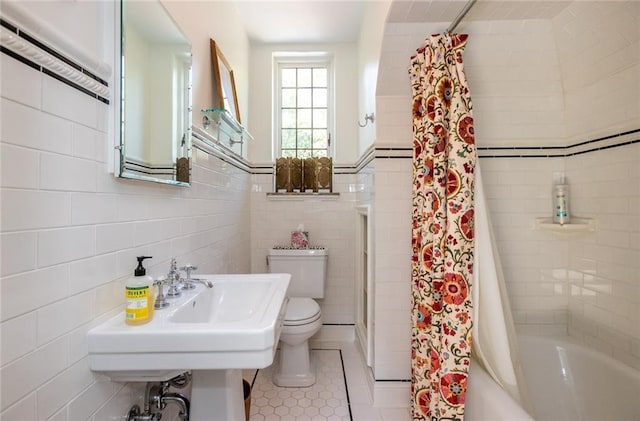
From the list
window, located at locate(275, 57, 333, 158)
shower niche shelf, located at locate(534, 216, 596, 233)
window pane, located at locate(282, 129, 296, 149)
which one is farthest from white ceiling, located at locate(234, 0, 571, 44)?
shower niche shelf, located at locate(534, 216, 596, 233)

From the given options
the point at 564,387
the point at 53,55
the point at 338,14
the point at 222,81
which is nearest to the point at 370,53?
the point at 338,14

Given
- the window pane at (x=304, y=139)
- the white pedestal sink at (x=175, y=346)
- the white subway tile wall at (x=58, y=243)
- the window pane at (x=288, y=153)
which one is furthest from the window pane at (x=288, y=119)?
the white pedestal sink at (x=175, y=346)

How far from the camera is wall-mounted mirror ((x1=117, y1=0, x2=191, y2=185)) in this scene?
1.00m

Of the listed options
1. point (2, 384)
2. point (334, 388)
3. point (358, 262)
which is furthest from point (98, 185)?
point (358, 262)

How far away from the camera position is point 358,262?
264cm

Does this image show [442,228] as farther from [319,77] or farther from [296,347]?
[319,77]

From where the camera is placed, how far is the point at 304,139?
2977mm

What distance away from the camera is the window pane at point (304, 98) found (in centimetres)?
300

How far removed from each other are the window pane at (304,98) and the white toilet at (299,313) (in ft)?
4.67

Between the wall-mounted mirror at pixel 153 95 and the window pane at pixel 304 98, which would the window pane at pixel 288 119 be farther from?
the wall-mounted mirror at pixel 153 95

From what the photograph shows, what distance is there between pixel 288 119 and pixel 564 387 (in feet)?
9.11

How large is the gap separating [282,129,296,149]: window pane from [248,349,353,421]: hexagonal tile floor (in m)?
1.94

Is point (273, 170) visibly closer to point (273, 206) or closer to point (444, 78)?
point (273, 206)

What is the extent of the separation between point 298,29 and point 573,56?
1.92m
